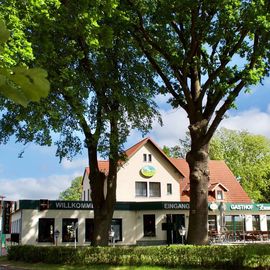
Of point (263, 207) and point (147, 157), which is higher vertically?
point (147, 157)

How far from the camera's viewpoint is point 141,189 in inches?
1992

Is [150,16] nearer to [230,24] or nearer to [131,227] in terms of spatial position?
[230,24]

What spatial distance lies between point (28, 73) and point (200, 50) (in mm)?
20263

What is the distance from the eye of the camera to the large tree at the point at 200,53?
18.7 meters

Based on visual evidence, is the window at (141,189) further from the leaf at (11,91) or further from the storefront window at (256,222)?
the leaf at (11,91)

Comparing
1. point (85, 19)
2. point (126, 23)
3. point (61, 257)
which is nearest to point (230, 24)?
point (126, 23)

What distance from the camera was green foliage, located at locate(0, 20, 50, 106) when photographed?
4.91 feet

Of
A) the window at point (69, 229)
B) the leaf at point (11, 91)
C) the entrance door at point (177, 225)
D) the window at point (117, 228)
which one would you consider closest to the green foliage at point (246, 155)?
the entrance door at point (177, 225)

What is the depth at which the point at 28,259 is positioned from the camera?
2566 centimetres

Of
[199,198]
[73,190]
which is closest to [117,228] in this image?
[199,198]

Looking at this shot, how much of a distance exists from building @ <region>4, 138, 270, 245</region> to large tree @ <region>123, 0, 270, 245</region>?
1415 centimetres

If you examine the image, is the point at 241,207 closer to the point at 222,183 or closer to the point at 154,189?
the point at 222,183

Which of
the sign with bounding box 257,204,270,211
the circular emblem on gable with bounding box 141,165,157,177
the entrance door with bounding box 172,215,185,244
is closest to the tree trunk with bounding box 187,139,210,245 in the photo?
the entrance door with bounding box 172,215,185,244

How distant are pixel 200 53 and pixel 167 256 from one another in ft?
28.6
